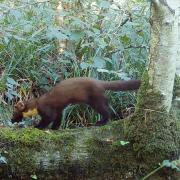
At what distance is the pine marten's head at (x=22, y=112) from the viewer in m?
4.61

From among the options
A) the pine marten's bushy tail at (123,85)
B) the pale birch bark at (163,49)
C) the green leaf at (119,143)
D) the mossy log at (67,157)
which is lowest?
the mossy log at (67,157)

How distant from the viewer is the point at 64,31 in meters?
4.63

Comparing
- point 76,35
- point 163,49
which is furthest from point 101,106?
point 163,49

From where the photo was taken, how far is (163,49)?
11.1ft

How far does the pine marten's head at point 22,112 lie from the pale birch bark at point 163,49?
1.54 meters

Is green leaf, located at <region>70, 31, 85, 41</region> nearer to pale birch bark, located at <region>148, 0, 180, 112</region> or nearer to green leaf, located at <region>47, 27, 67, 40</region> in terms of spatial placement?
green leaf, located at <region>47, 27, 67, 40</region>

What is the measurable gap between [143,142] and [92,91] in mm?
1081

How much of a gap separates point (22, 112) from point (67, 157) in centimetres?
129

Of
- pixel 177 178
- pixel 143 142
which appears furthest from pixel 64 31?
pixel 177 178

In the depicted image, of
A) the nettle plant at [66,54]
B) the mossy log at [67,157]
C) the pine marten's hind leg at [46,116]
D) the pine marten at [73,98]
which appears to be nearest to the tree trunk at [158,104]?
the mossy log at [67,157]

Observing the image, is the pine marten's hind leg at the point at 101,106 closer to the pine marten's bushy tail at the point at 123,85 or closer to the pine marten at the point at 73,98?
the pine marten at the point at 73,98

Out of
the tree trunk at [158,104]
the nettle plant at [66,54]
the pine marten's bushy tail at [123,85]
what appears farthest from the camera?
the nettle plant at [66,54]

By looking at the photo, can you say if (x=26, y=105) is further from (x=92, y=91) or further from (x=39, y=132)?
(x=39, y=132)

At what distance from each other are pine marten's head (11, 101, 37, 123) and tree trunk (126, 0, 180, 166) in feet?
4.47
